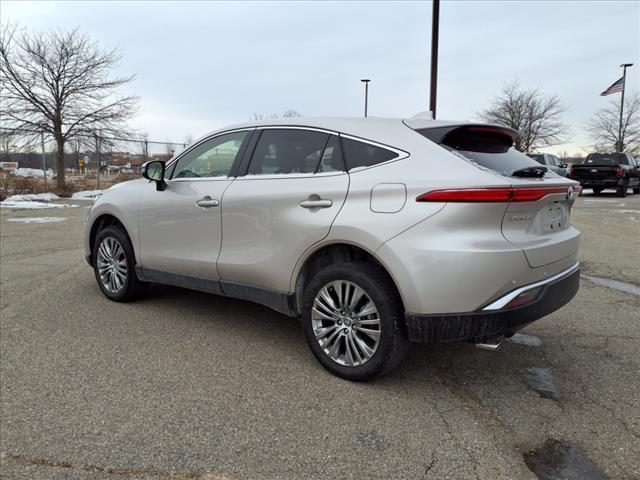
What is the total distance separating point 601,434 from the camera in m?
2.70

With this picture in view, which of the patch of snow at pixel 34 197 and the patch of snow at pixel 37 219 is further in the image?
the patch of snow at pixel 34 197

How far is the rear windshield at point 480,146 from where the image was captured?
3.09 meters

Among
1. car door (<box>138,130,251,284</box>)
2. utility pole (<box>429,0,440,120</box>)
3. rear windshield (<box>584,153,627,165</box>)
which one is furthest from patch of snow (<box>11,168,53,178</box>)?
rear windshield (<box>584,153,627,165</box>)

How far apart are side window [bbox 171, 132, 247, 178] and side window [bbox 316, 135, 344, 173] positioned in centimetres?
90

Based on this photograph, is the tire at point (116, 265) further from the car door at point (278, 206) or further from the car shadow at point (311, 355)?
the car door at point (278, 206)

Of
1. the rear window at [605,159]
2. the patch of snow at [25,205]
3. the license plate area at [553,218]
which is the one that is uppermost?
the rear window at [605,159]

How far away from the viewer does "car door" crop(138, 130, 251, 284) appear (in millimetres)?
4047

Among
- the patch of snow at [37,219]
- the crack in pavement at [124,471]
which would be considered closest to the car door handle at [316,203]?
the crack in pavement at [124,471]

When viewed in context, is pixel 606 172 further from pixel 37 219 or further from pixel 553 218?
pixel 37 219

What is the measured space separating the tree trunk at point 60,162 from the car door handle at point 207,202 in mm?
17811

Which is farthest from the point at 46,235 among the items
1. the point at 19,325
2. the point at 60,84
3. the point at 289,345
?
the point at 60,84

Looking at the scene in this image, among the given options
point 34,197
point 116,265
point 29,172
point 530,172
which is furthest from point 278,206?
point 29,172

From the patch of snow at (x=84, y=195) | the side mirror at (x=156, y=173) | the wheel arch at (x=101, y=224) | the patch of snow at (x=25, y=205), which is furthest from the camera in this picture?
the patch of snow at (x=84, y=195)

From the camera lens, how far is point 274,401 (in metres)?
3.05
